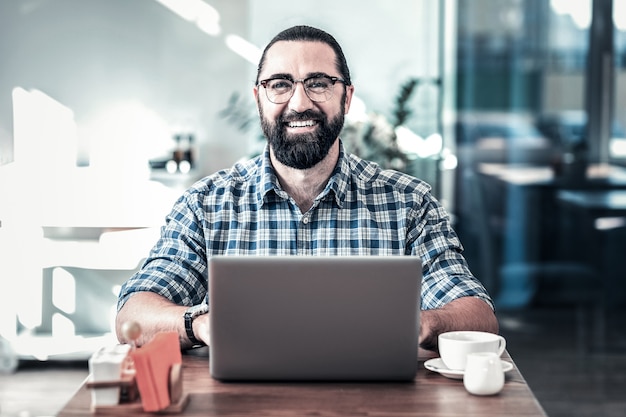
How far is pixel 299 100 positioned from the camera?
85.3 inches

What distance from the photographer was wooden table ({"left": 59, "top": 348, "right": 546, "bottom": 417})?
1380mm

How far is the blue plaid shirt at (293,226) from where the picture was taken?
2.16 metres

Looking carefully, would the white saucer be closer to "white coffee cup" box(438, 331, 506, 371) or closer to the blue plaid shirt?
"white coffee cup" box(438, 331, 506, 371)

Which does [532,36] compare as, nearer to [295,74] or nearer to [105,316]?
[105,316]

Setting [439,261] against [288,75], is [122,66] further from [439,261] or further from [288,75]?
[439,261]

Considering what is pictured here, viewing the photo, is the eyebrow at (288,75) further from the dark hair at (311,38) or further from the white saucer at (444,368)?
the white saucer at (444,368)

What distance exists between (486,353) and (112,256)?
3.16 metres

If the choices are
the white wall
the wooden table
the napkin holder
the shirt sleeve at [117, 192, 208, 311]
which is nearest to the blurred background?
the white wall

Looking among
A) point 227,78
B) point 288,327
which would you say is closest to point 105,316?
point 227,78

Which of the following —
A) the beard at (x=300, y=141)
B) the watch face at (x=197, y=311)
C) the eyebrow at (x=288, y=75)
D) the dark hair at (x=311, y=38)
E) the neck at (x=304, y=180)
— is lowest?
the watch face at (x=197, y=311)

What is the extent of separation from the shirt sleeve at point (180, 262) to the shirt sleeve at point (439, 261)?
551 millimetres

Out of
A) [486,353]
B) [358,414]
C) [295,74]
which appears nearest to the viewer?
[358,414]

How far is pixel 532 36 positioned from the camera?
5309mm

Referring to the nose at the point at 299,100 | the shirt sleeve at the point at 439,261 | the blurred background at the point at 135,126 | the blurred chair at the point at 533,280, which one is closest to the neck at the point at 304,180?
the nose at the point at 299,100
